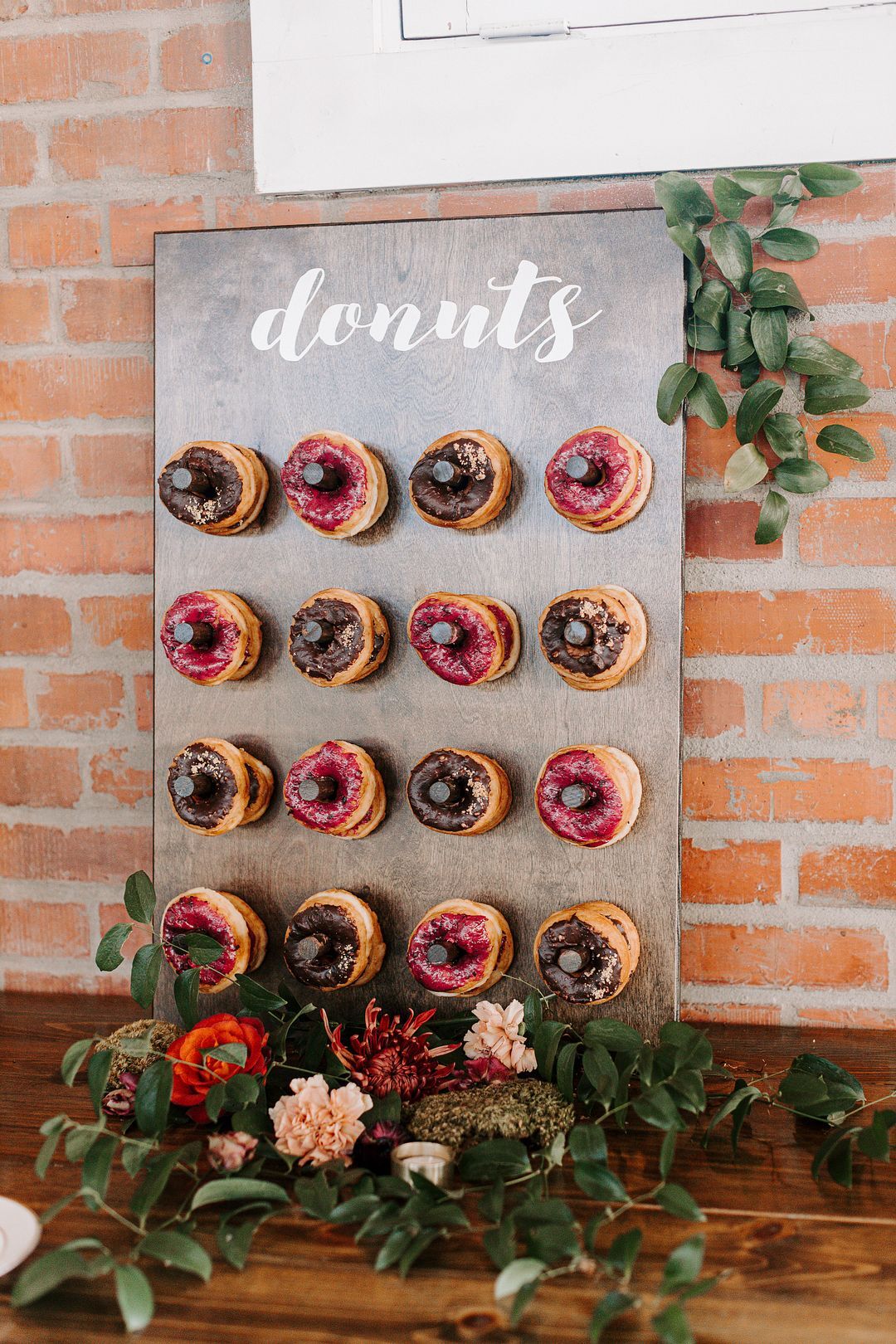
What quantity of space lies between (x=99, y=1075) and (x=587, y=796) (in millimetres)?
575

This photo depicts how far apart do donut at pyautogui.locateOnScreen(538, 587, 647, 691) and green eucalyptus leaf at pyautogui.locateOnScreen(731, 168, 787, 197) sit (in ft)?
1.64

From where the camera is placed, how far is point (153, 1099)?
93cm

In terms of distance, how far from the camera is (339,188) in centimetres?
124

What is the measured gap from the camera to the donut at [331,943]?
1.14 meters

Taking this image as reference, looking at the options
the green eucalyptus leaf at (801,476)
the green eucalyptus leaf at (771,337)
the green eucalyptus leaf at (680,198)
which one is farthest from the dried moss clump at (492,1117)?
the green eucalyptus leaf at (680,198)

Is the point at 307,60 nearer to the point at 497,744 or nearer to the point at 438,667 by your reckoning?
the point at 438,667

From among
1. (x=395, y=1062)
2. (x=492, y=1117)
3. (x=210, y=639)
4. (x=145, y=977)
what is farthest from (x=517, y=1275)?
(x=210, y=639)

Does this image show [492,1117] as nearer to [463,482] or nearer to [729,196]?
[463,482]

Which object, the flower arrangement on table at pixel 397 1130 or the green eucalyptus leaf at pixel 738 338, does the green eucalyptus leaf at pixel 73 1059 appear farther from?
the green eucalyptus leaf at pixel 738 338

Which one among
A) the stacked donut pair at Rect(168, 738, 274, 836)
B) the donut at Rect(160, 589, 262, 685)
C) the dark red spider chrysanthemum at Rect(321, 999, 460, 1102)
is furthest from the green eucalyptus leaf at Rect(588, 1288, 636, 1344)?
the donut at Rect(160, 589, 262, 685)

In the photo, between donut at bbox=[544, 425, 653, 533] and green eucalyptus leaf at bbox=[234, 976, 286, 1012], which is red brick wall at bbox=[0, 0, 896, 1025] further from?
green eucalyptus leaf at bbox=[234, 976, 286, 1012]

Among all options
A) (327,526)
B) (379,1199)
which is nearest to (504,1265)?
(379,1199)

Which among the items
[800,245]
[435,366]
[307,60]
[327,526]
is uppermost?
[307,60]

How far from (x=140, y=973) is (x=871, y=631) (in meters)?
0.96
